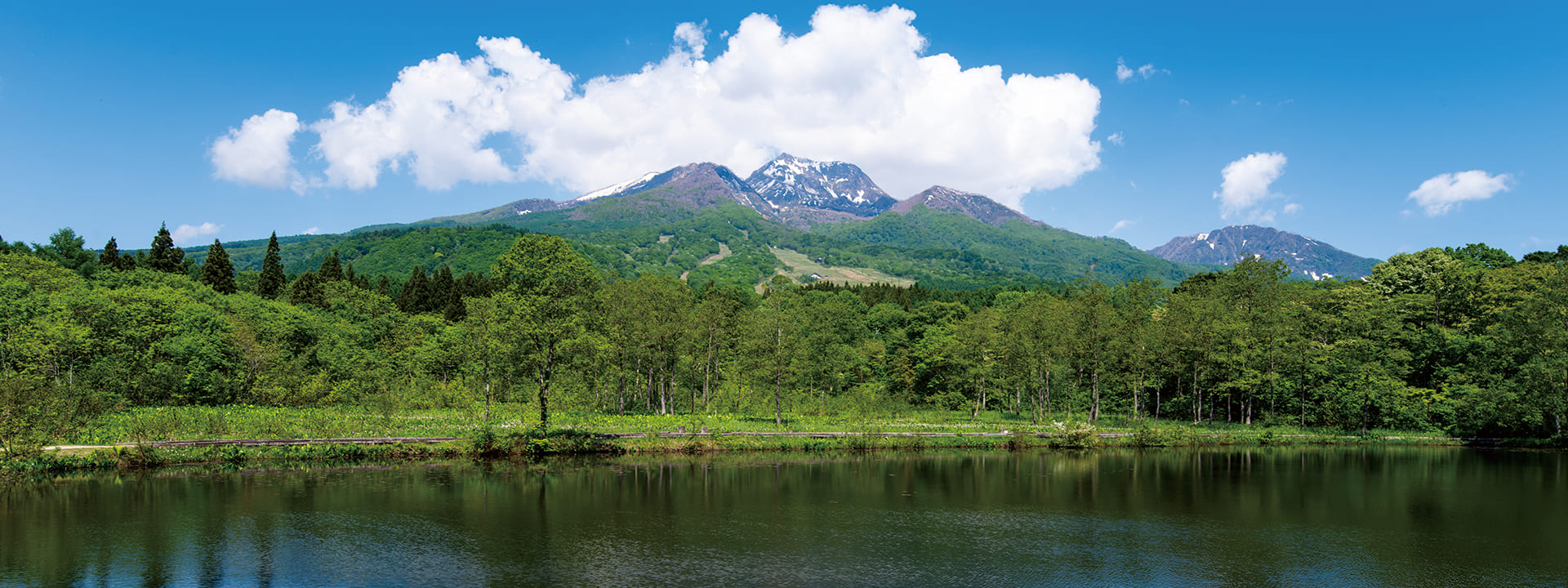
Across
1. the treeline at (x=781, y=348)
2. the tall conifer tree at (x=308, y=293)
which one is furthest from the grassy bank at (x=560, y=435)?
the tall conifer tree at (x=308, y=293)

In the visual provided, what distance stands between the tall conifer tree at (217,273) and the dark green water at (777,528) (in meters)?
71.5

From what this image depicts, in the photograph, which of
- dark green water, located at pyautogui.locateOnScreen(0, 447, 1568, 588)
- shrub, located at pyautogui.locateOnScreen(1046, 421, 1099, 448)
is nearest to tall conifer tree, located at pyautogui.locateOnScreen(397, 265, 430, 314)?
dark green water, located at pyautogui.locateOnScreen(0, 447, 1568, 588)

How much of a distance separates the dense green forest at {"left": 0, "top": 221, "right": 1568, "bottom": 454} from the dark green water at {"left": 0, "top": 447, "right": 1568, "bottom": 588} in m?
15.3

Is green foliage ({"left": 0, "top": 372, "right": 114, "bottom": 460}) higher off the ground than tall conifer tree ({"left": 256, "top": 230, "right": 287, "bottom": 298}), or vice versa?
tall conifer tree ({"left": 256, "top": 230, "right": 287, "bottom": 298})

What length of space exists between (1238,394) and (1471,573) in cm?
5979

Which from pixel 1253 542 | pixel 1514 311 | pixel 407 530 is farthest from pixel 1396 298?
pixel 407 530

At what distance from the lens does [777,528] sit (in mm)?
27375

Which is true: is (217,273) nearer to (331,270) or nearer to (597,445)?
(331,270)

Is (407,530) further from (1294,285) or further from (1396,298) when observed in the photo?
(1294,285)

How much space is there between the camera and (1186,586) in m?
20.9

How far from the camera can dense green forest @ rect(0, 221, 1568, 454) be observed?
54344 mm

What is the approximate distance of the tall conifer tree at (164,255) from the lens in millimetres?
92062

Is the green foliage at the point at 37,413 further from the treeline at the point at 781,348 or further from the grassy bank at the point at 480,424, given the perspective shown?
the treeline at the point at 781,348

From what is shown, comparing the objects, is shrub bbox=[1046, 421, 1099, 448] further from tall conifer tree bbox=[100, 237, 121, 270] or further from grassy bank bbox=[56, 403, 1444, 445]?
tall conifer tree bbox=[100, 237, 121, 270]
